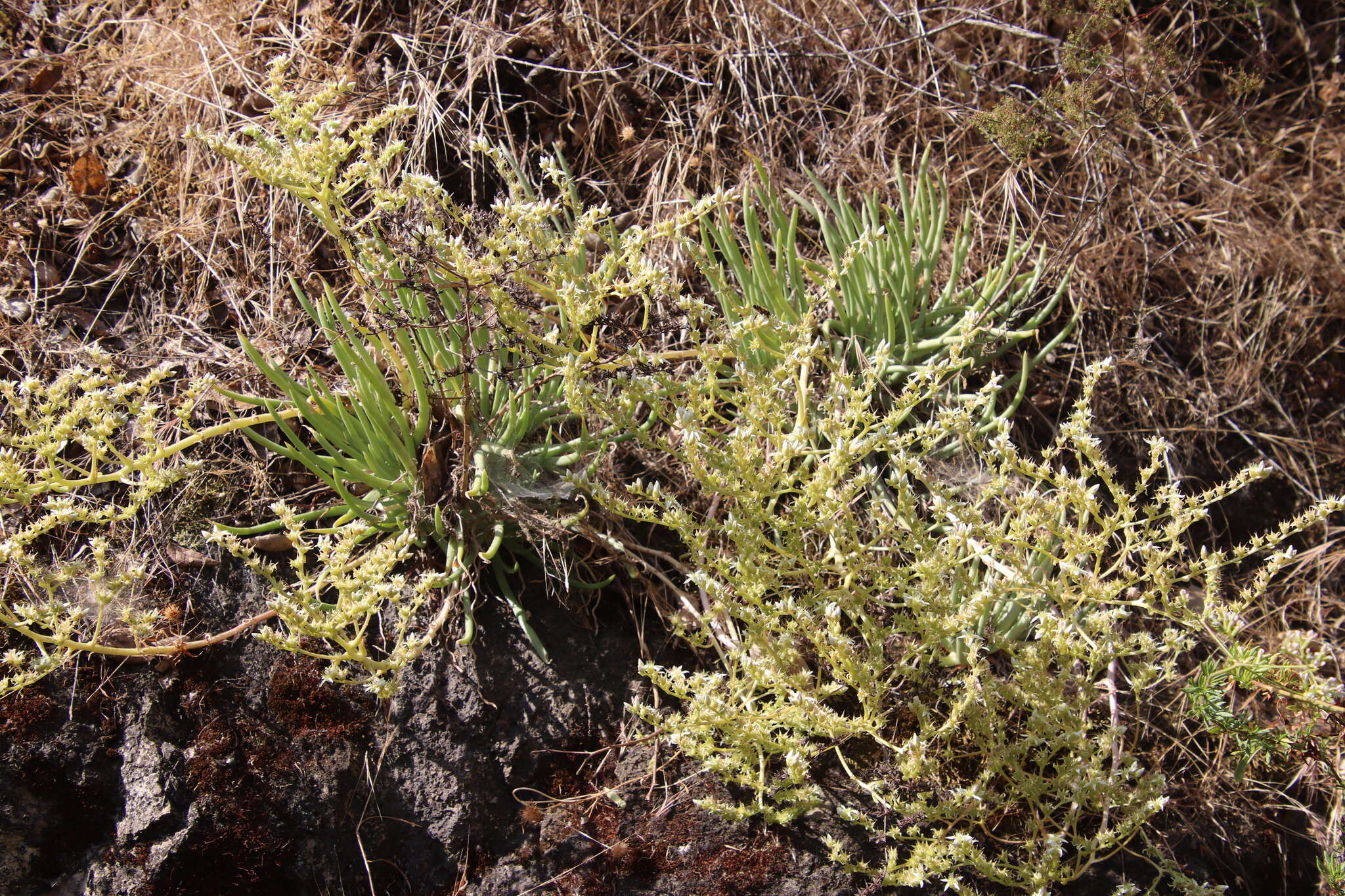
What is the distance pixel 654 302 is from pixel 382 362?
0.82 m

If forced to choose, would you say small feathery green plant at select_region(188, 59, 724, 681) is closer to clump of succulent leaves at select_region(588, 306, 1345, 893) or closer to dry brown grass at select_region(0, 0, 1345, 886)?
clump of succulent leaves at select_region(588, 306, 1345, 893)

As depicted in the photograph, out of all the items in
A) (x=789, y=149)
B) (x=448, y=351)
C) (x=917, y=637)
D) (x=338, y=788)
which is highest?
(x=448, y=351)

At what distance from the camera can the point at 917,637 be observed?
2.40 metres

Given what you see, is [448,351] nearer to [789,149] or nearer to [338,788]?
[338,788]

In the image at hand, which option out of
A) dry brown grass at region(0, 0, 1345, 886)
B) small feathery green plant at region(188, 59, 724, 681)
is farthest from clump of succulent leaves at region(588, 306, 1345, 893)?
dry brown grass at region(0, 0, 1345, 886)

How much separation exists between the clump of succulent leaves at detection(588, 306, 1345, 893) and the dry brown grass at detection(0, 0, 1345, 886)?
43.3 inches

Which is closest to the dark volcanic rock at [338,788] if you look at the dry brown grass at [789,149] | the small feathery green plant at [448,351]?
the small feathery green plant at [448,351]

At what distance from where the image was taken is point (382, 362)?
2.51 meters

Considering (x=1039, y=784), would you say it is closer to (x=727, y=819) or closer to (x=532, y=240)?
(x=727, y=819)

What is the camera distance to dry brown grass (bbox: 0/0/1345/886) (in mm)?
2941

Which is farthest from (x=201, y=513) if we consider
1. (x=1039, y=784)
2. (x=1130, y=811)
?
(x=1130, y=811)

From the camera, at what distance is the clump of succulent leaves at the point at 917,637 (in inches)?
75.3

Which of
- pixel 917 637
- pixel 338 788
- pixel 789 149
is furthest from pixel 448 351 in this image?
pixel 789 149

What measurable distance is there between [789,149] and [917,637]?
6.44 feet
